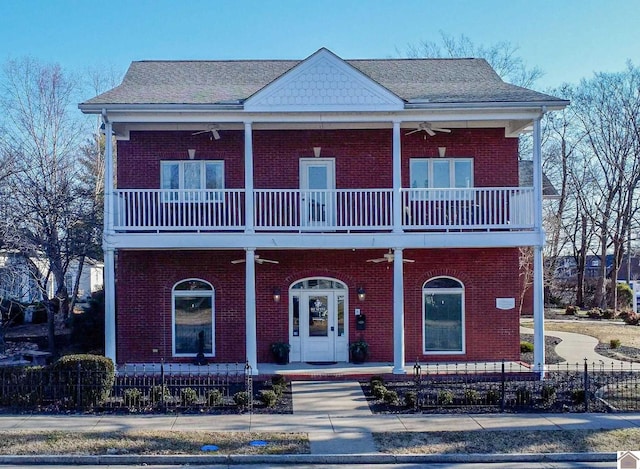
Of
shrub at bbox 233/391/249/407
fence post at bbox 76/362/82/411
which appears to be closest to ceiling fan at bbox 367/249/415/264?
shrub at bbox 233/391/249/407

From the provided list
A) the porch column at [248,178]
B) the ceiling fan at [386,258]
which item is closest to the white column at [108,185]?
the porch column at [248,178]

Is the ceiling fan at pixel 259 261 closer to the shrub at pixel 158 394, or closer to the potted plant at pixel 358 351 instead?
the potted plant at pixel 358 351

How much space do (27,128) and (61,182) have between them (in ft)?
17.4

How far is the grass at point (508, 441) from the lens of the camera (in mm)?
8742

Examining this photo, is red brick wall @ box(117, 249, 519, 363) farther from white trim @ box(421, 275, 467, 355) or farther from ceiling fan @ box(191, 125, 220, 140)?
ceiling fan @ box(191, 125, 220, 140)

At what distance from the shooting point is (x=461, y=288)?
15.9 meters

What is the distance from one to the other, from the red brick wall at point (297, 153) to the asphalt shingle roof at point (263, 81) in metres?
1.24

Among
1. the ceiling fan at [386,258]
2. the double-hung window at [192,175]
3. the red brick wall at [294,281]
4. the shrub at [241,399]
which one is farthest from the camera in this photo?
the double-hung window at [192,175]

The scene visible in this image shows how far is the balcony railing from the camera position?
1413 cm

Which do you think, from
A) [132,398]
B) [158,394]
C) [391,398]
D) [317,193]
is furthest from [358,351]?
[132,398]

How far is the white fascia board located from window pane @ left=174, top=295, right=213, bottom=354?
224 centimetres

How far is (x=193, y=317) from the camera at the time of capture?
1573 cm

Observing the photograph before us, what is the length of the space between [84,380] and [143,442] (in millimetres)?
Result: 2885

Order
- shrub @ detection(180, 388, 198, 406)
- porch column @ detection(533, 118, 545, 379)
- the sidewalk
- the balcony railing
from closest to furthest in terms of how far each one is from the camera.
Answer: the sidewalk
shrub @ detection(180, 388, 198, 406)
porch column @ detection(533, 118, 545, 379)
the balcony railing
